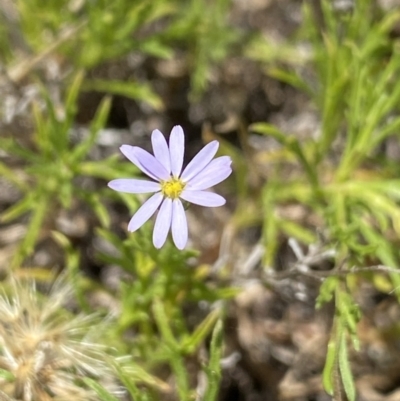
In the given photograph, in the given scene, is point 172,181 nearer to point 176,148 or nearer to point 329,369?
point 176,148

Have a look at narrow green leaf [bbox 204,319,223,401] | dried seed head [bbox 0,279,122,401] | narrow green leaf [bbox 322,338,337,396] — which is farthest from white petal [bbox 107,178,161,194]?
narrow green leaf [bbox 322,338,337,396]

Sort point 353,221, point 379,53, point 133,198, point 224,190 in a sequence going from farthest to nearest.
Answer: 1. point 224,190
2. point 379,53
3. point 353,221
4. point 133,198

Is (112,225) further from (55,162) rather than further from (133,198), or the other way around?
(133,198)

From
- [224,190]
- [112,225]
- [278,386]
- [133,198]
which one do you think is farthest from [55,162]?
[278,386]

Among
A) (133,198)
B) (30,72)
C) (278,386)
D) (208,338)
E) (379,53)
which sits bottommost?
(278,386)

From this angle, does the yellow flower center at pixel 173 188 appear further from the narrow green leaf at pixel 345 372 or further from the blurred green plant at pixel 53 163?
the blurred green plant at pixel 53 163

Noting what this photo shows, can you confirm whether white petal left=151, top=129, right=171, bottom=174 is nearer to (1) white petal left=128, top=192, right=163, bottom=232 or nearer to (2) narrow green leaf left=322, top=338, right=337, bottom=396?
(1) white petal left=128, top=192, right=163, bottom=232
